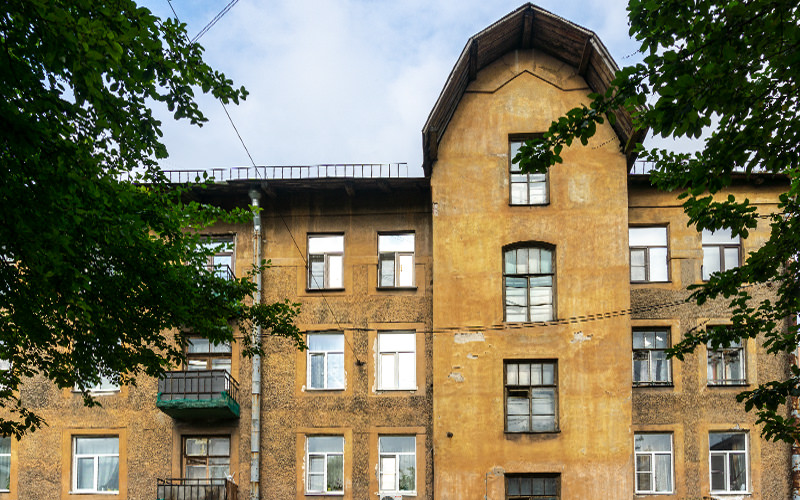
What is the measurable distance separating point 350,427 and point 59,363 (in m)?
8.84

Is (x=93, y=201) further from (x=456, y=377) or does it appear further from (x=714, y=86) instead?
(x=456, y=377)

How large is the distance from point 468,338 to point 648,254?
503 cm

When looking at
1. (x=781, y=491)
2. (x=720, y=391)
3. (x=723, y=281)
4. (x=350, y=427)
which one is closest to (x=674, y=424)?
(x=720, y=391)

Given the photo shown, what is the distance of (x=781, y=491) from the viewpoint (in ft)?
61.5

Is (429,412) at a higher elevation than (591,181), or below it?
below

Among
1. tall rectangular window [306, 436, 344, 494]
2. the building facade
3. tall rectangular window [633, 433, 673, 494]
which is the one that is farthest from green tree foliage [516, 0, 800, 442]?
tall rectangular window [306, 436, 344, 494]

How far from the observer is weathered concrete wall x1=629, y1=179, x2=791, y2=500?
61.9 ft

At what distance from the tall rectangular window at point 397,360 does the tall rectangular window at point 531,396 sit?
7.69 feet

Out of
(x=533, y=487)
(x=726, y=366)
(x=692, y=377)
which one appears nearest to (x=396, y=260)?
(x=533, y=487)

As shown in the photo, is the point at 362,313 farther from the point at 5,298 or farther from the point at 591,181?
the point at 5,298

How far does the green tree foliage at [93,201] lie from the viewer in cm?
758

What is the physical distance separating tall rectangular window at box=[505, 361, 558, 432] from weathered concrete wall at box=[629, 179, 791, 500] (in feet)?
7.11

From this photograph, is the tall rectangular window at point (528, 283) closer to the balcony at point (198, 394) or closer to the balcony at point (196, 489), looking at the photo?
the balcony at point (198, 394)

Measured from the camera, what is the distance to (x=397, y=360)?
19.8 metres
